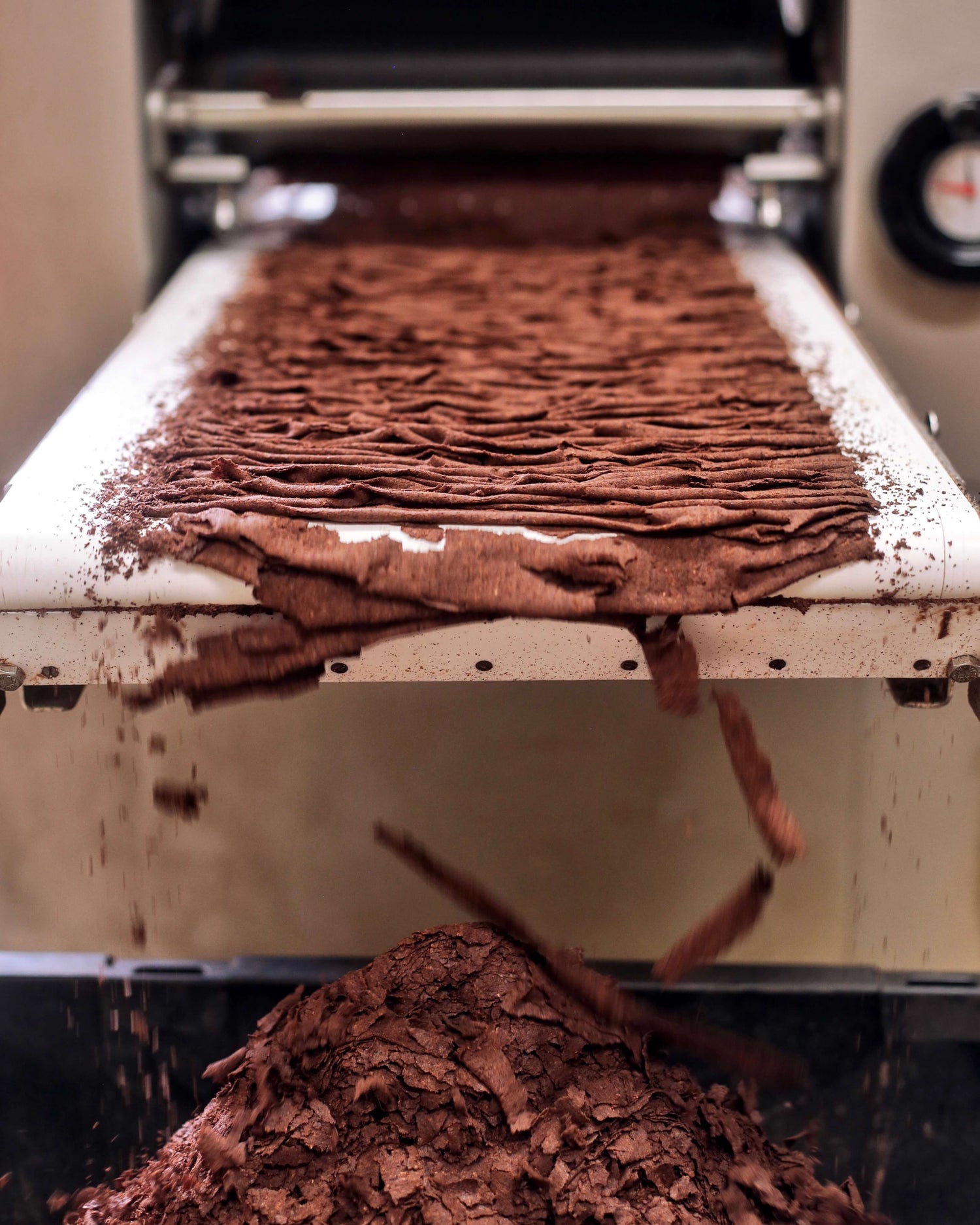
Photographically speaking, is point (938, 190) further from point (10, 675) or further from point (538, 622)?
point (10, 675)

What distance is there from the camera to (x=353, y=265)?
142 centimetres

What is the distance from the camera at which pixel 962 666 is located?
0.87m

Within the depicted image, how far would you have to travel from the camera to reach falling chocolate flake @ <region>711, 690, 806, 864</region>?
2.68 ft

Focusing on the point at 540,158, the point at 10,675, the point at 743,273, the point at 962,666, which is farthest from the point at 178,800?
the point at 540,158

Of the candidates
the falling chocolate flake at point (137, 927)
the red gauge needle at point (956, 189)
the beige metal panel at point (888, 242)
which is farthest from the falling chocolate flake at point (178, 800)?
the red gauge needle at point (956, 189)

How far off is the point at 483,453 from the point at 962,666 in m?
0.41

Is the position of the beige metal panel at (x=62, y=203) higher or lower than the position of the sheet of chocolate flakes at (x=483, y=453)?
higher

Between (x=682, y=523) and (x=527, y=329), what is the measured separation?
0.48 meters

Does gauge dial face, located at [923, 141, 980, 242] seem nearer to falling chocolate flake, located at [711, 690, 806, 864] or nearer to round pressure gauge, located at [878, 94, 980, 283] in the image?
round pressure gauge, located at [878, 94, 980, 283]

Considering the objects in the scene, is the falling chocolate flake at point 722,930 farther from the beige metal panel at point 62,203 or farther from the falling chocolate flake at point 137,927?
the beige metal panel at point 62,203

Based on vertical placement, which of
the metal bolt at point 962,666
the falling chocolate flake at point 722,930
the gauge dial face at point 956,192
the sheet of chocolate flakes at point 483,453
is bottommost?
the falling chocolate flake at point 722,930

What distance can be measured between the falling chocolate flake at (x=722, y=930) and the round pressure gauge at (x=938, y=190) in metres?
0.80

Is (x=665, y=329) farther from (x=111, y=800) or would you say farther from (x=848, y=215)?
(x=111, y=800)

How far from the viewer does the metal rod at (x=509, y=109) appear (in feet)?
4.42
